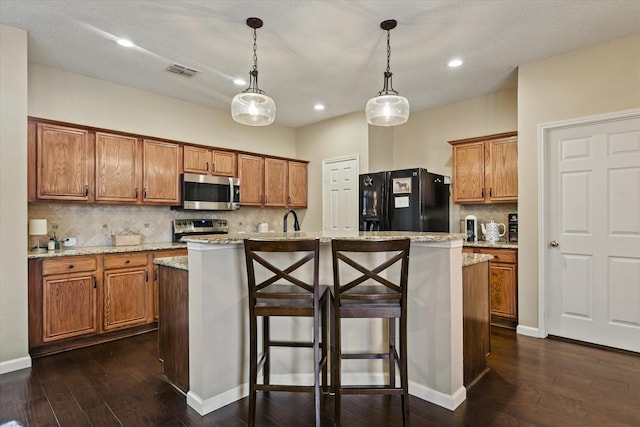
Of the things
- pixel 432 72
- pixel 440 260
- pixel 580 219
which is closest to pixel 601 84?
pixel 580 219

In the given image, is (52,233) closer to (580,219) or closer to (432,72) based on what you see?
(432,72)

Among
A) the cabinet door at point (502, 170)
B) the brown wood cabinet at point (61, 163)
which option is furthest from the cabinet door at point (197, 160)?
the cabinet door at point (502, 170)

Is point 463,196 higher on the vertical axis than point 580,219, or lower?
higher

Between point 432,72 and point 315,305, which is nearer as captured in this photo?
point 315,305

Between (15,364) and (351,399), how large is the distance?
2.74 meters

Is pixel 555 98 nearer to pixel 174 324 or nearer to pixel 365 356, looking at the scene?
pixel 365 356

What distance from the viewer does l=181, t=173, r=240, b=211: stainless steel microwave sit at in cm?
445

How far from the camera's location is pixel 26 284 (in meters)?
2.93

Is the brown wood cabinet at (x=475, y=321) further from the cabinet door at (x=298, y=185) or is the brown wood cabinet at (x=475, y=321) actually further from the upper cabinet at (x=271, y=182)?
the cabinet door at (x=298, y=185)

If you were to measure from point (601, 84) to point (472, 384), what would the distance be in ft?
9.82

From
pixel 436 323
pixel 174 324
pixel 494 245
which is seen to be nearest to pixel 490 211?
pixel 494 245

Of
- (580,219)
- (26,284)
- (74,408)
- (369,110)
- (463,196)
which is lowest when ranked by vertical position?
(74,408)

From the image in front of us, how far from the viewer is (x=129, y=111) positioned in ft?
14.0

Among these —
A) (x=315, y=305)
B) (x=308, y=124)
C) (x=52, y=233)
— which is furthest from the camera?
(x=308, y=124)
